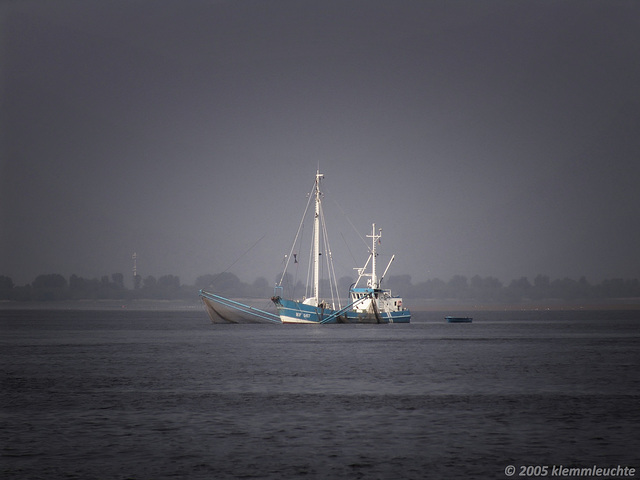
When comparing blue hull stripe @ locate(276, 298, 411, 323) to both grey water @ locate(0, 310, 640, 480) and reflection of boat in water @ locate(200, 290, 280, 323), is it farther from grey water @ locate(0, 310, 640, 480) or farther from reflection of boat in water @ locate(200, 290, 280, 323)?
grey water @ locate(0, 310, 640, 480)

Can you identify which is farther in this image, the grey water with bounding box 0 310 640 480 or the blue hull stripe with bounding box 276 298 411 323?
the blue hull stripe with bounding box 276 298 411 323

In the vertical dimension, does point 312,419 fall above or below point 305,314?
below

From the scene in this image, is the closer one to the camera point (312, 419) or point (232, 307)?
point (312, 419)

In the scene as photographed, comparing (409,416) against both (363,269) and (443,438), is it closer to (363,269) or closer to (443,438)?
(443,438)

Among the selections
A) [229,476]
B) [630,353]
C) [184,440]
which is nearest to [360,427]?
[184,440]

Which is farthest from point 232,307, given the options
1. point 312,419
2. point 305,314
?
point 312,419

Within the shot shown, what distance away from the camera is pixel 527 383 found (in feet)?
189

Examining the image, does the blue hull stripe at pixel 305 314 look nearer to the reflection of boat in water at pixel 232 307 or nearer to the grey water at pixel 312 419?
the reflection of boat in water at pixel 232 307

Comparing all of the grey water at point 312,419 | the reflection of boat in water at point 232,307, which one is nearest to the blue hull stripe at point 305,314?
the reflection of boat in water at point 232,307

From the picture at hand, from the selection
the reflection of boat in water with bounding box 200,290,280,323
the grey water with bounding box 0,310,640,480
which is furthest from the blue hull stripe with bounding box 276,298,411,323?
the grey water with bounding box 0,310,640,480

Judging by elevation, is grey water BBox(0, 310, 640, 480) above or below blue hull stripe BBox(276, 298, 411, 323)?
below

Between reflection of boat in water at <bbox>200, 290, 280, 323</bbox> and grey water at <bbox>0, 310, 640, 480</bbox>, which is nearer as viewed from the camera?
grey water at <bbox>0, 310, 640, 480</bbox>

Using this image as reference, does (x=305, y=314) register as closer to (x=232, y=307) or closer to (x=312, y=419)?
(x=232, y=307)

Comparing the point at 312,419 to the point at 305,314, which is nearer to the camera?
the point at 312,419
